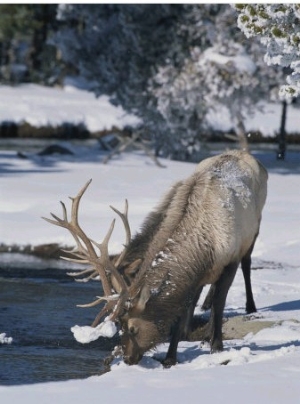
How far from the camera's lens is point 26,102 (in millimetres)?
37906

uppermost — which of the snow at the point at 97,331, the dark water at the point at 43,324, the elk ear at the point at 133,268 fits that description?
the elk ear at the point at 133,268

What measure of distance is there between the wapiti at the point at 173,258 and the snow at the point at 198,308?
28 centimetres

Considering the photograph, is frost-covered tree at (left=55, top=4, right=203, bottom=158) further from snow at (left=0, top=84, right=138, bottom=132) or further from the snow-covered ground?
the snow-covered ground

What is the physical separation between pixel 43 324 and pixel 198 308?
1704 millimetres

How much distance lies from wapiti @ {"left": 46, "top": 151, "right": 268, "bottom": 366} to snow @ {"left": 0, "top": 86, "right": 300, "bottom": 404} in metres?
0.28

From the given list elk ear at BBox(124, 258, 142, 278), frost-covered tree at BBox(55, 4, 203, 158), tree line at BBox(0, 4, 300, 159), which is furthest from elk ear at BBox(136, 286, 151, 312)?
frost-covered tree at BBox(55, 4, 203, 158)

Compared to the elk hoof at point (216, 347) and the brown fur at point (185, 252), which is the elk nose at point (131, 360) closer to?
the brown fur at point (185, 252)

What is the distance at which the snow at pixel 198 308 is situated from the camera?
296 inches

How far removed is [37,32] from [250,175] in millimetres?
36890

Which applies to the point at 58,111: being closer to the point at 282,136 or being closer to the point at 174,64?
the point at 282,136

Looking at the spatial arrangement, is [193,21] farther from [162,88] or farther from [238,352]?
[238,352]

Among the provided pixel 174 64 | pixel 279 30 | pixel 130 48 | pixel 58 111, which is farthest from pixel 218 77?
pixel 279 30

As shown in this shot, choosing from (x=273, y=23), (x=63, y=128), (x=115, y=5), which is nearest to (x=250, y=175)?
(x=273, y=23)

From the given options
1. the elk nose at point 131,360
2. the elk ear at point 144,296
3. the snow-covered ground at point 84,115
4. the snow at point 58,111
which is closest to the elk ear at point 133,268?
the elk ear at point 144,296
